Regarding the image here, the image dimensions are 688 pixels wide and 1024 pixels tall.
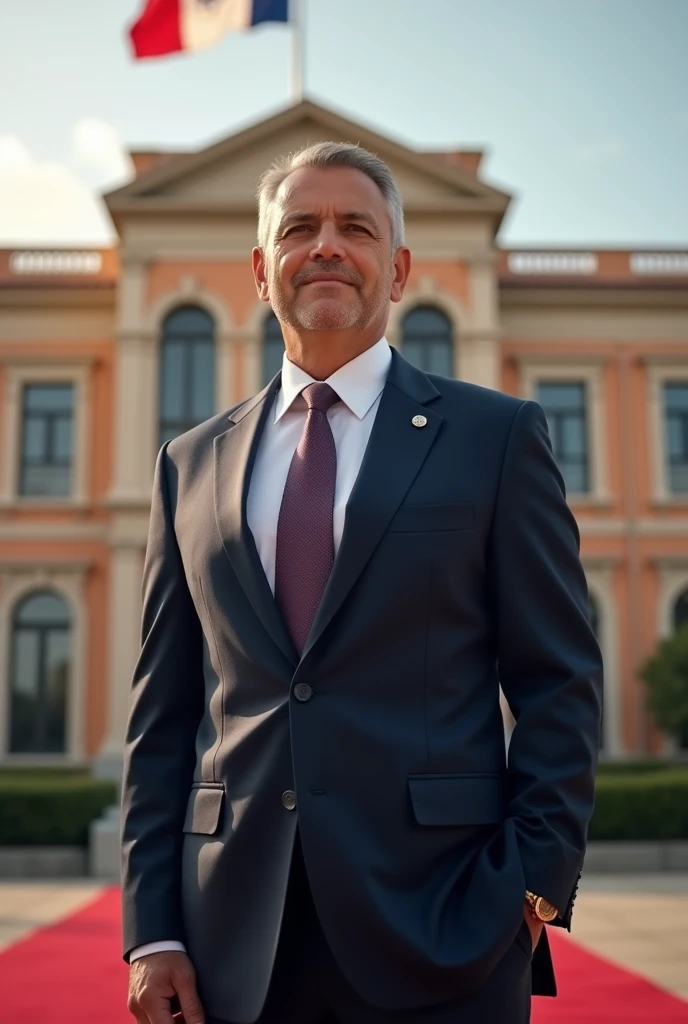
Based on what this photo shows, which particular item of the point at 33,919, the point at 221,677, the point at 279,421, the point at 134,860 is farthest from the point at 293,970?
the point at 33,919

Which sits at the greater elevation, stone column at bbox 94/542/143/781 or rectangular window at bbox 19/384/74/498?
rectangular window at bbox 19/384/74/498

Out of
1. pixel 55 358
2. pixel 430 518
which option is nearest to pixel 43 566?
pixel 55 358

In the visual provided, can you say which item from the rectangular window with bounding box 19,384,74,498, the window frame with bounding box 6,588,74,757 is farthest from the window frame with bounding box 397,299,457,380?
the window frame with bounding box 6,588,74,757

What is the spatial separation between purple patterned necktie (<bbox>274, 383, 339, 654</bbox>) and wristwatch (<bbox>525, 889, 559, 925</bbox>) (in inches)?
23.2

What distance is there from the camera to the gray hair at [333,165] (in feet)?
7.46

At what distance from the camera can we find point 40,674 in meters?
19.6

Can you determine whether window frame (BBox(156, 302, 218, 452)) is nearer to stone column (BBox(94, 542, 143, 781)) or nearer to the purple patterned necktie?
stone column (BBox(94, 542, 143, 781))

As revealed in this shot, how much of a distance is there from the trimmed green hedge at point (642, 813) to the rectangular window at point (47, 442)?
39.4 ft

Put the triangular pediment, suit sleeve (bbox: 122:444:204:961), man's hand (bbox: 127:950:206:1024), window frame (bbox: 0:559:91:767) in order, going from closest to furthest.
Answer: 1. man's hand (bbox: 127:950:206:1024)
2. suit sleeve (bbox: 122:444:204:961)
3. window frame (bbox: 0:559:91:767)
4. the triangular pediment

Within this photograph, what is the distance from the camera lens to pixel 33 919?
27.8 feet

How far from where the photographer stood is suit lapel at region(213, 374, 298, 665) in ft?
6.73

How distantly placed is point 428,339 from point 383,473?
1779 cm

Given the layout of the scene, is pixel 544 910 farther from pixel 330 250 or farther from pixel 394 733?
pixel 330 250

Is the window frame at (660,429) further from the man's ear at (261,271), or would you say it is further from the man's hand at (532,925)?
the man's hand at (532,925)
